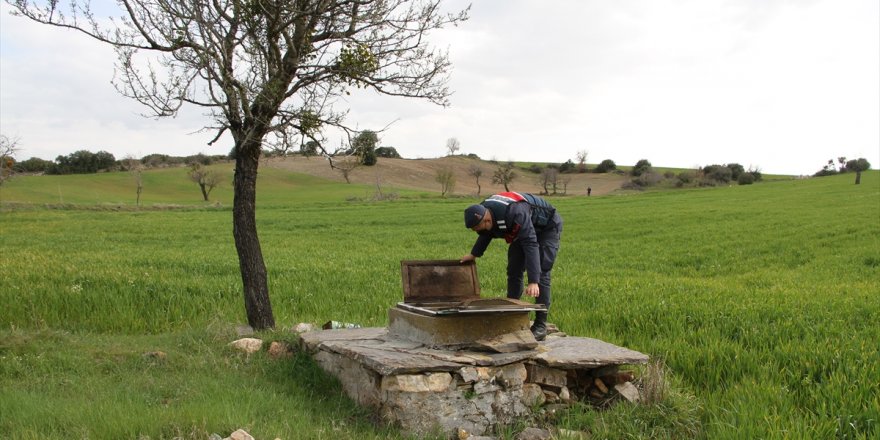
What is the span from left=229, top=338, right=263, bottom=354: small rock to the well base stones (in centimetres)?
122

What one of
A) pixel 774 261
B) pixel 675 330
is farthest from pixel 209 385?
pixel 774 261

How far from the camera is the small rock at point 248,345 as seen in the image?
24.2 feet

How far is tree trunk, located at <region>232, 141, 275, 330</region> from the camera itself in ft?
26.8

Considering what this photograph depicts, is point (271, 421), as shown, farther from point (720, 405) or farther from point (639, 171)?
point (639, 171)

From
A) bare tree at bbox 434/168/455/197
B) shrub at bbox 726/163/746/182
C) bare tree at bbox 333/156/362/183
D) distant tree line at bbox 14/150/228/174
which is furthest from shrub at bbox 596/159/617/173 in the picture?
bare tree at bbox 333/156/362/183

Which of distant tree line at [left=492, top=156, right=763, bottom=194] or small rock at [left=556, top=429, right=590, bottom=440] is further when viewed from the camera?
distant tree line at [left=492, top=156, right=763, bottom=194]

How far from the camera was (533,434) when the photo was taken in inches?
216

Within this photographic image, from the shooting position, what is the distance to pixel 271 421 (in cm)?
524

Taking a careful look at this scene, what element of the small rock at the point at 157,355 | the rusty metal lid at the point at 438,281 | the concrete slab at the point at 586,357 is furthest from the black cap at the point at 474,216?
the small rock at the point at 157,355

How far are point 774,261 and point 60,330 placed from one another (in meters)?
16.5

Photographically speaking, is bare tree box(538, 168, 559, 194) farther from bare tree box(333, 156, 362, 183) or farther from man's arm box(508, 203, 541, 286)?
man's arm box(508, 203, 541, 286)

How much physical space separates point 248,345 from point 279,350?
1.22 ft

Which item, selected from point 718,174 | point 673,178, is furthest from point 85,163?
point 718,174

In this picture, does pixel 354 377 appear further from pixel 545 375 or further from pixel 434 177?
pixel 434 177
